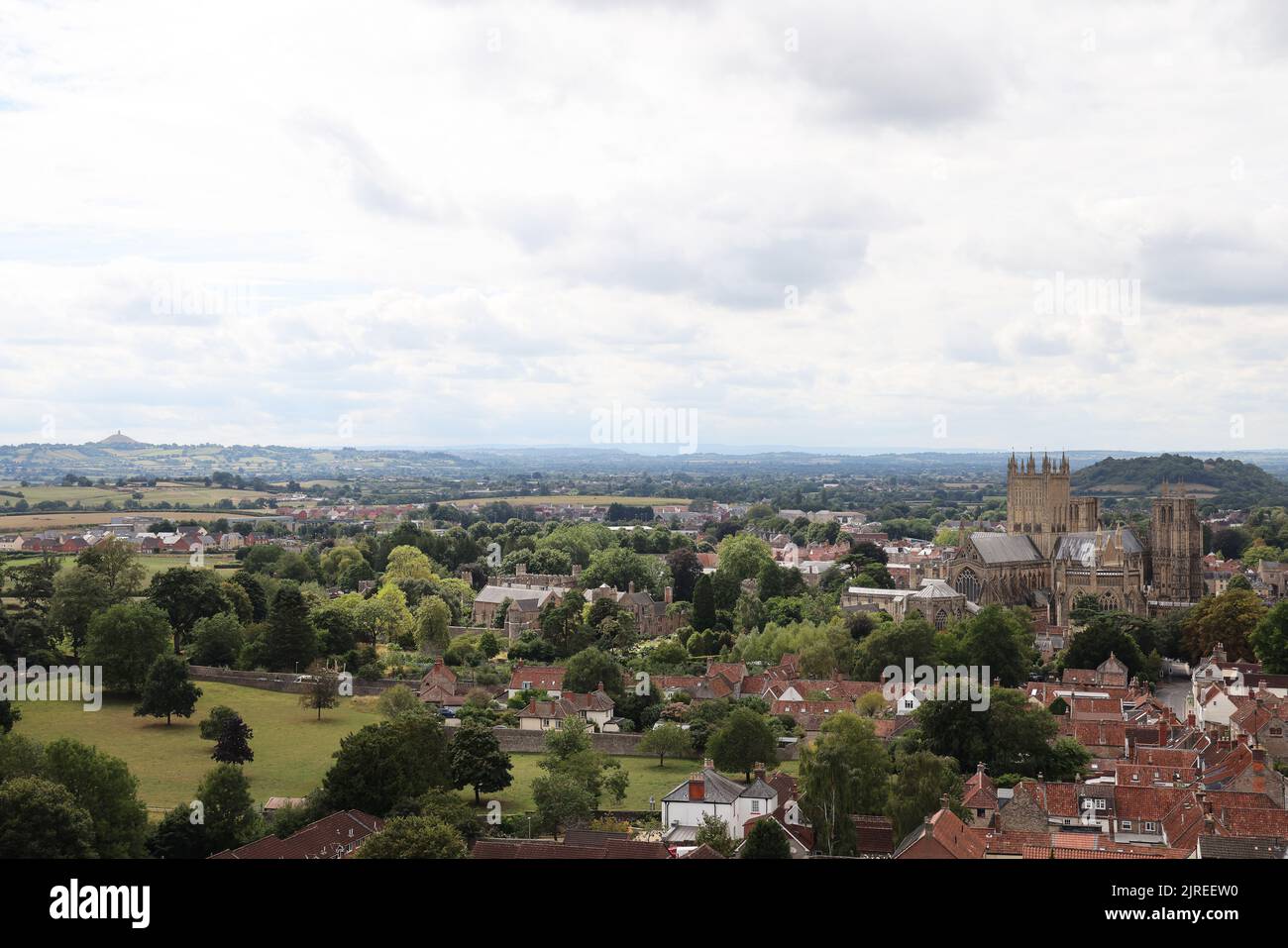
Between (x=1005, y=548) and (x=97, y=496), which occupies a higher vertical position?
(x=1005, y=548)

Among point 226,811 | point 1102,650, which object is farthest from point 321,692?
point 1102,650

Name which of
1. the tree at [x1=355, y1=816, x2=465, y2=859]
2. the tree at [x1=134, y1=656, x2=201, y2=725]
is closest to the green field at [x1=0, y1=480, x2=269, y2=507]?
the tree at [x1=134, y1=656, x2=201, y2=725]

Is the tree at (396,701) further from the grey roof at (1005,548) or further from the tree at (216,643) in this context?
the grey roof at (1005,548)

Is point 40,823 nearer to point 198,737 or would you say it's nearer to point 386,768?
point 386,768

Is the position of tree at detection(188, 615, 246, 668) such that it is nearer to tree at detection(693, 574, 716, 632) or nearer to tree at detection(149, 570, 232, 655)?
tree at detection(149, 570, 232, 655)
